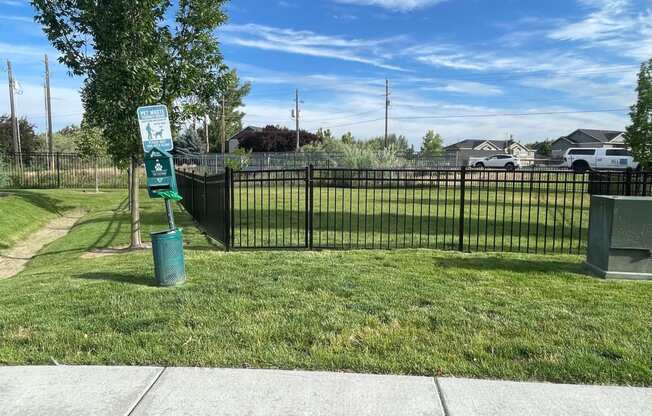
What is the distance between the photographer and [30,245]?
1154cm

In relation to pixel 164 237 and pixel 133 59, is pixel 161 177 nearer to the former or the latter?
pixel 164 237

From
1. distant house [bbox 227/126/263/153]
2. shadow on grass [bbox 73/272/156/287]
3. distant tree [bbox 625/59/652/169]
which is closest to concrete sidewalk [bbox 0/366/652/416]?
shadow on grass [bbox 73/272/156/287]

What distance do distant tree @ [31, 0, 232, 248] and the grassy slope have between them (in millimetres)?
4428

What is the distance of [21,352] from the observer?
13.6 ft

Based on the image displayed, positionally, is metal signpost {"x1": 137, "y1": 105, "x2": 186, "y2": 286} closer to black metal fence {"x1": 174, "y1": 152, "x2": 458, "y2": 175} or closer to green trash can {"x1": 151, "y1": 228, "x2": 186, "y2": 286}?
green trash can {"x1": 151, "y1": 228, "x2": 186, "y2": 286}

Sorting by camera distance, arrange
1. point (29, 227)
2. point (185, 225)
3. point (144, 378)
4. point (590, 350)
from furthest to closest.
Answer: point (29, 227), point (185, 225), point (590, 350), point (144, 378)

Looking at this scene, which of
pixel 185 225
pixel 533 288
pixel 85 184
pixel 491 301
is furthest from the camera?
pixel 85 184

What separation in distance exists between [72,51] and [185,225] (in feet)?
15.6

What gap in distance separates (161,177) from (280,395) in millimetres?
3567

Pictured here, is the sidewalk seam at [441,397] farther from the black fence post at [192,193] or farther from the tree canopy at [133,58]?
the black fence post at [192,193]

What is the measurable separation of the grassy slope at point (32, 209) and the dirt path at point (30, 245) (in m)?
0.18

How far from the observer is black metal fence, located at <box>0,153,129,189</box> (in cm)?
2528

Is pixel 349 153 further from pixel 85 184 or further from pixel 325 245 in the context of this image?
pixel 325 245

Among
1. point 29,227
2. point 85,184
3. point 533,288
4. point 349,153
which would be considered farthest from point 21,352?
point 349,153
